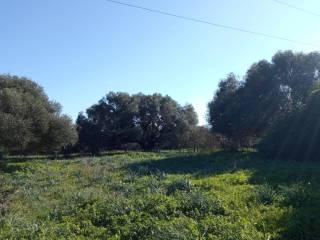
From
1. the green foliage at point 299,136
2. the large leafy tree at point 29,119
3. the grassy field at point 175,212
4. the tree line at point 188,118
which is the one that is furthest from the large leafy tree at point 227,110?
the grassy field at point 175,212

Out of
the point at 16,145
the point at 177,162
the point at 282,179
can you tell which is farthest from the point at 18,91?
the point at 282,179

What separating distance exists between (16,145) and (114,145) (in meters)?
29.7

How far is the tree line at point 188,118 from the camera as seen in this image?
31.5 meters

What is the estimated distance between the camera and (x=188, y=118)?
6638 cm

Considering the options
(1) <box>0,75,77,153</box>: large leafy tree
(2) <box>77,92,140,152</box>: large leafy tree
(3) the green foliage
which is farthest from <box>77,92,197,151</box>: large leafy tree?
(3) the green foliage

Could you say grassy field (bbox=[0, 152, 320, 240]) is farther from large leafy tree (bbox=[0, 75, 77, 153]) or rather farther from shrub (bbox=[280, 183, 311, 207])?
large leafy tree (bbox=[0, 75, 77, 153])

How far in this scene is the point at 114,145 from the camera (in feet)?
207

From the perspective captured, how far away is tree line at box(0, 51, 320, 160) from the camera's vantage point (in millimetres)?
31484

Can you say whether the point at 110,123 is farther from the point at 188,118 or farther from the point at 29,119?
the point at 29,119

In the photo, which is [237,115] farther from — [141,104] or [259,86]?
[141,104]

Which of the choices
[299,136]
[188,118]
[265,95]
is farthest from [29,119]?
[188,118]

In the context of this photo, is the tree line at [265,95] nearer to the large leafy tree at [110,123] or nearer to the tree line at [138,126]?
the tree line at [138,126]

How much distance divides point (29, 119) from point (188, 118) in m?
35.1

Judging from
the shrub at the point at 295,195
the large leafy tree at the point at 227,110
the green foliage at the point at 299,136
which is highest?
the large leafy tree at the point at 227,110
